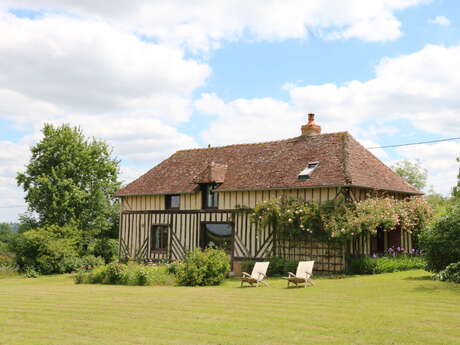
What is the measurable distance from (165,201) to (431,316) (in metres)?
16.8

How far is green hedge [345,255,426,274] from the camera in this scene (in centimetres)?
1794

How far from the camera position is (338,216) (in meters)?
18.0

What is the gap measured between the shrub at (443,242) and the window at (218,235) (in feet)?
28.2

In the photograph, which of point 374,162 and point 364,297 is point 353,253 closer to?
point 374,162

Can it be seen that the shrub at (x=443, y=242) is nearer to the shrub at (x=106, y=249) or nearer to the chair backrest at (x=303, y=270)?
the chair backrest at (x=303, y=270)

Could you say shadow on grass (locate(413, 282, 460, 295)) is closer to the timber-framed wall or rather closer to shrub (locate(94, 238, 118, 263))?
the timber-framed wall

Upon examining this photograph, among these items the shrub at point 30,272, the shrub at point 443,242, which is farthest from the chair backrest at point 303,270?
the shrub at point 30,272

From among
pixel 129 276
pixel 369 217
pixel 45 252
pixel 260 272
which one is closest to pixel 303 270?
pixel 260 272

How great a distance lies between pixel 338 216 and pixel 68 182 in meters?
19.7

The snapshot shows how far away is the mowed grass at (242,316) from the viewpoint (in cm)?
766

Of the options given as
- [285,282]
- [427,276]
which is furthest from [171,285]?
[427,276]

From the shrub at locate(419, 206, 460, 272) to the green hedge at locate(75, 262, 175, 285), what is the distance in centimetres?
774

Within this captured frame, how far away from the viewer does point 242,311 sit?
32.7 ft

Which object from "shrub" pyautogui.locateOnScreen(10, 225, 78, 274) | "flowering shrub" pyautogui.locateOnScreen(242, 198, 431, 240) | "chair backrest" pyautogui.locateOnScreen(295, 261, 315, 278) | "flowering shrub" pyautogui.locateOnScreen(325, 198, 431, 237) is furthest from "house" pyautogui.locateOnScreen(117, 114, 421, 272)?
"chair backrest" pyautogui.locateOnScreen(295, 261, 315, 278)
